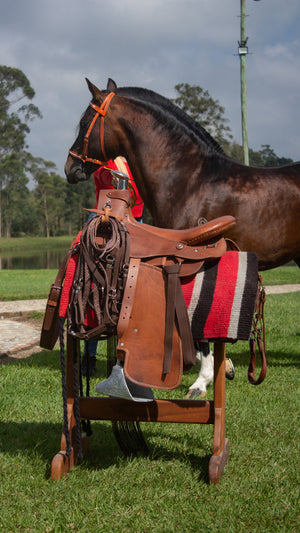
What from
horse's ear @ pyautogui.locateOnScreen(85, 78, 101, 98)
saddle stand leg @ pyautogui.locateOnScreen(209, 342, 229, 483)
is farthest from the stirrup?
horse's ear @ pyautogui.locateOnScreen(85, 78, 101, 98)

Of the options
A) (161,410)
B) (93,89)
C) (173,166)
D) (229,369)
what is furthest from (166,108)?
(161,410)

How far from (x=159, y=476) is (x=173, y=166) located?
2529 mm

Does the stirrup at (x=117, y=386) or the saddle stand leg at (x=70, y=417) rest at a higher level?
the stirrup at (x=117, y=386)

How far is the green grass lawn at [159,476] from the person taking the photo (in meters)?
2.42

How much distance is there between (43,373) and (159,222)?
2.07 meters

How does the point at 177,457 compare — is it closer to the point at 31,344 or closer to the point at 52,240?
the point at 31,344

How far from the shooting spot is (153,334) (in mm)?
2668

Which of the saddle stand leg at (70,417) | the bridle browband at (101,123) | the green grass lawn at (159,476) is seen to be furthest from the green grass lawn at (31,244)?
the saddle stand leg at (70,417)

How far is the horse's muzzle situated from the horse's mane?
720 mm

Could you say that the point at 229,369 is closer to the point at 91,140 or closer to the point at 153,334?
the point at 153,334

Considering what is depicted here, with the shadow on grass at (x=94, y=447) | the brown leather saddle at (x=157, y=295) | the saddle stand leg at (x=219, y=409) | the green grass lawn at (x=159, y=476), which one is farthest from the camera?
the shadow on grass at (x=94, y=447)

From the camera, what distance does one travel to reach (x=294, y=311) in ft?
31.6

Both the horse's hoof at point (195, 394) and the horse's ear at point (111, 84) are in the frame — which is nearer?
the horse's hoof at point (195, 394)

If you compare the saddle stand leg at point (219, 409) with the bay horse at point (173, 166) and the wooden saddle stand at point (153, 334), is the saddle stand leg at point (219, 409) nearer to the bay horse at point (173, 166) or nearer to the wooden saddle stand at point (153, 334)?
the wooden saddle stand at point (153, 334)
